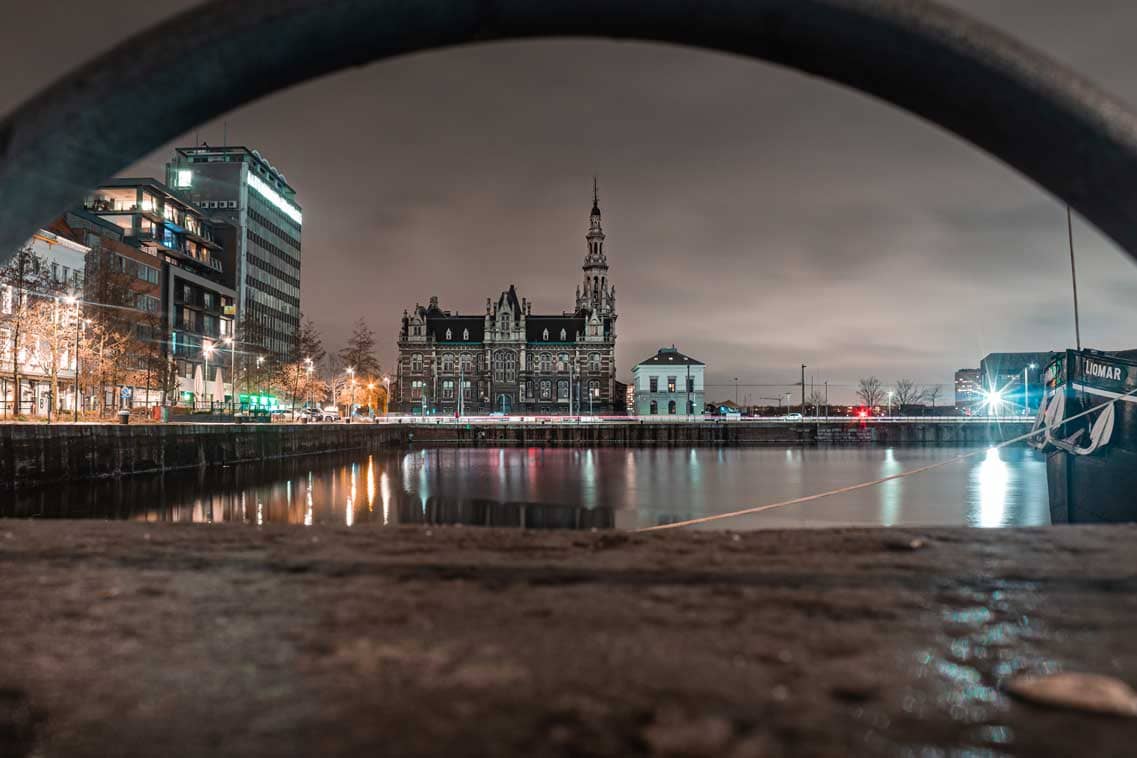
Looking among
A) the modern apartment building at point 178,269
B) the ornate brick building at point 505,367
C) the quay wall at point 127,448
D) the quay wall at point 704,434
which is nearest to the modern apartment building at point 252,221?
the modern apartment building at point 178,269

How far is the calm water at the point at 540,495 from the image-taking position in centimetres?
2225

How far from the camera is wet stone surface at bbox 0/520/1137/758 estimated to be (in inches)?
75.8

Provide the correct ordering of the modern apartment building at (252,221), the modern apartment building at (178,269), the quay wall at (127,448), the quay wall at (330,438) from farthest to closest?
the modern apartment building at (252,221) → the modern apartment building at (178,269) → the quay wall at (330,438) → the quay wall at (127,448)

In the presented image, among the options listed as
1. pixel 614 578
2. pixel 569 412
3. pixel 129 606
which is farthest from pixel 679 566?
pixel 569 412

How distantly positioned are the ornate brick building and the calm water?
72516mm

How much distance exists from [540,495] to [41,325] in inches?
959

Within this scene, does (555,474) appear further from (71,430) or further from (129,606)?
(129,606)

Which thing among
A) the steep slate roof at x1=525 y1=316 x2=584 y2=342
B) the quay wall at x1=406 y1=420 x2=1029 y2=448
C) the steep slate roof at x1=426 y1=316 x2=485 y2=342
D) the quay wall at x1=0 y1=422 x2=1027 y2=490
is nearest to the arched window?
the steep slate roof at x1=525 y1=316 x2=584 y2=342

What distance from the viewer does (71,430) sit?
2609 centimetres

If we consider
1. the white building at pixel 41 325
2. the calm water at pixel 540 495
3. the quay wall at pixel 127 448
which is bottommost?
the calm water at pixel 540 495

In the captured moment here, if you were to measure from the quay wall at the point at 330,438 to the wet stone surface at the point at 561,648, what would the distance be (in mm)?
24553

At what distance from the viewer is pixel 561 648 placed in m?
2.50

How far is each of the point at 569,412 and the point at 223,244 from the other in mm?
53875

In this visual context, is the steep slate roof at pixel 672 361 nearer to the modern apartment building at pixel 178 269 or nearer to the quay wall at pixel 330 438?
the quay wall at pixel 330 438
